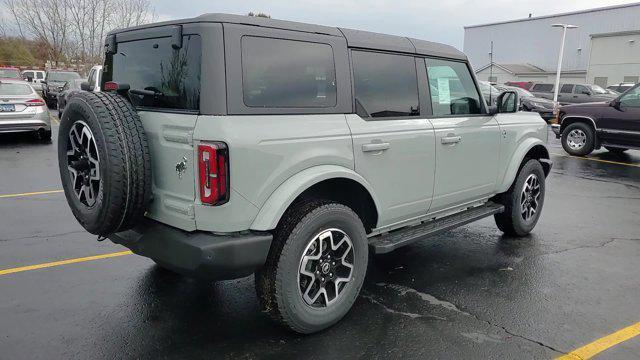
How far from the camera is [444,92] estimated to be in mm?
4211

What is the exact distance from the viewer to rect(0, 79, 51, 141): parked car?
35.7 feet

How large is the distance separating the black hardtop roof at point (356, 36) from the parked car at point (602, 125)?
734 cm

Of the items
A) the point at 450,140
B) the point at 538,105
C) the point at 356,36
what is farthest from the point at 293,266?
the point at 538,105

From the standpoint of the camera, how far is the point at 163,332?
3.16 metres

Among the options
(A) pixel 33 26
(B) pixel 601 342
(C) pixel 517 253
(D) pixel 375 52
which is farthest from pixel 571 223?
(A) pixel 33 26

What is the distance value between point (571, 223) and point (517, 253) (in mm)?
1616

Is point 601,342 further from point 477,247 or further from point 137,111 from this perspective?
point 137,111

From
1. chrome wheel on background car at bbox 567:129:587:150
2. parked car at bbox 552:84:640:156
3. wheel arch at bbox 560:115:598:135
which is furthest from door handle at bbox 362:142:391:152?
chrome wheel on background car at bbox 567:129:587:150

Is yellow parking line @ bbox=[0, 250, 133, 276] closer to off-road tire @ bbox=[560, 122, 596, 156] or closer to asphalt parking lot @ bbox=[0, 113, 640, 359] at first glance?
asphalt parking lot @ bbox=[0, 113, 640, 359]

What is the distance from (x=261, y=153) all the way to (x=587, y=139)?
1054 centimetres

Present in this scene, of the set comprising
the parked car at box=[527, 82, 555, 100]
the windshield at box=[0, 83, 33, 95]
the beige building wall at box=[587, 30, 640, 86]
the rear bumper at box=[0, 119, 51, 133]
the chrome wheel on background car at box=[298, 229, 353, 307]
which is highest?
the beige building wall at box=[587, 30, 640, 86]

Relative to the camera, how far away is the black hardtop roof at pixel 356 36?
2791mm

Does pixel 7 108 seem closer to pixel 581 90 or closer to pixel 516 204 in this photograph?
pixel 516 204

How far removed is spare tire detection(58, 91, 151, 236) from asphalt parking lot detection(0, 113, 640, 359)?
0.77 metres
